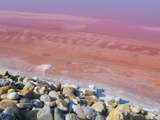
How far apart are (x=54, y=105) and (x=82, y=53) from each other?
4.25 m

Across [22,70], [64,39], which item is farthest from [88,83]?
[64,39]

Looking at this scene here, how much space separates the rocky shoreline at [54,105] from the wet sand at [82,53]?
48.8 inches

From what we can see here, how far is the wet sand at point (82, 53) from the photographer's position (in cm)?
775

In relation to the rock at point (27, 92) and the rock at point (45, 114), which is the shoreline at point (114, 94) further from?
the rock at point (45, 114)

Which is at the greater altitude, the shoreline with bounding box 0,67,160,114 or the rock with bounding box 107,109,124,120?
the rock with bounding box 107,109,124,120

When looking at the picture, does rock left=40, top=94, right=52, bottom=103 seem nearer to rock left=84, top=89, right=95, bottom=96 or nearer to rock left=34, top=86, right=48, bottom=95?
rock left=34, top=86, right=48, bottom=95

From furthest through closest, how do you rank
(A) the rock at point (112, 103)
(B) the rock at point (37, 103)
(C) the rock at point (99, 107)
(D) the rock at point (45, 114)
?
(A) the rock at point (112, 103) < (C) the rock at point (99, 107) < (B) the rock at point (37, 103) < (D) the rock at point (45, 114)

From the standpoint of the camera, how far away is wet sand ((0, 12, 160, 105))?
7750 millimetres

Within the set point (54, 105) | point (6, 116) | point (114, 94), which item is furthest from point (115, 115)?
point (114, 94)

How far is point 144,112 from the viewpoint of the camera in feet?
18.9

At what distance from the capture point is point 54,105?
17.3 ft

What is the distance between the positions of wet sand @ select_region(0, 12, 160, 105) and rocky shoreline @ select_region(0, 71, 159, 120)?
1239mm

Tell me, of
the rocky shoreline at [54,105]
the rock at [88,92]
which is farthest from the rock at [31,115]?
the rock at [88,92]

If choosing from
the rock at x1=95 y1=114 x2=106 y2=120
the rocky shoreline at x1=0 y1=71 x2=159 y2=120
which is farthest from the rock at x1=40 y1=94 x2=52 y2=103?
the rock at x1=95 y1=114 x2=106 y2=120
